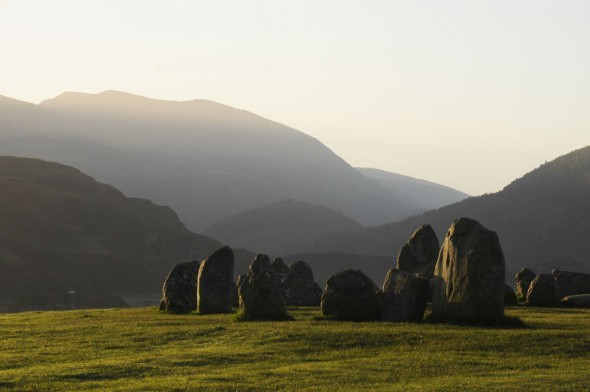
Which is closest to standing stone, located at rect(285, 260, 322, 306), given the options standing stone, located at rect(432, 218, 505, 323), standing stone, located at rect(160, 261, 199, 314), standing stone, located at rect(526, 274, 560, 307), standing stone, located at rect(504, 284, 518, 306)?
standing stone, located at rect(160, 261, 199, 314)

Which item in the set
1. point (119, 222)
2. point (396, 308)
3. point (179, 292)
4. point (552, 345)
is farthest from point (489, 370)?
point (119, 222)

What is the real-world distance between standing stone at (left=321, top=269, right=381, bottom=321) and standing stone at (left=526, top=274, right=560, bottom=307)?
14498 millimetres

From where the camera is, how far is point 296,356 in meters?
30.8

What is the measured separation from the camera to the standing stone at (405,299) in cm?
3897

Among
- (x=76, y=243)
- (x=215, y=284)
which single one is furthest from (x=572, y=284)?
(x=76, y=243)

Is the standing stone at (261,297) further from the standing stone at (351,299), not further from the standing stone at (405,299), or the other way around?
the standing stone at (405,299)

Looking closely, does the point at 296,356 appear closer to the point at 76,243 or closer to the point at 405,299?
the point at 405,299

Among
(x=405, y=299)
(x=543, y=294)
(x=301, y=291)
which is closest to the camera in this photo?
(x=405, y=299)

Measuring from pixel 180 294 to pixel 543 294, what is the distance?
18353 millimetres

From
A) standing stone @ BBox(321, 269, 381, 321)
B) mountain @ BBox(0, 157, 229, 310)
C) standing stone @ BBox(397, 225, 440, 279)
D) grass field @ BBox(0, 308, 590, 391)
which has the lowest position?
grass field @ BBox(0, 308, 590, 391)

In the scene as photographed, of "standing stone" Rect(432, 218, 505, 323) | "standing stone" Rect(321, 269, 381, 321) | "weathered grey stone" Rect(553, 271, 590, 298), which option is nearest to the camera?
"standing stone" Rect(432, 218, 505, 323)

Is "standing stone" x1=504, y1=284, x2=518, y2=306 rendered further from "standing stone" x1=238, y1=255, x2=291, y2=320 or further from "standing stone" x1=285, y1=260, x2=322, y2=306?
"standing stone" x1=238, y1=255, x2=291, y2=320

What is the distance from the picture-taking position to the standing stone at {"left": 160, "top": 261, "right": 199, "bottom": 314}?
160 feet

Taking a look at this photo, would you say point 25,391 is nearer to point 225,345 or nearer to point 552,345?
point 225,345
